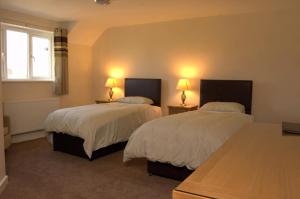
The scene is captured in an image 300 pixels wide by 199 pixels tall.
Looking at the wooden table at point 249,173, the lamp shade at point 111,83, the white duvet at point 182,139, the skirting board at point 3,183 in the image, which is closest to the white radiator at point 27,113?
the lamp shade at point 111,83

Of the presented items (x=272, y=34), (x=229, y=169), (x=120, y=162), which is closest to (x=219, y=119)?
(x=120, y=162)

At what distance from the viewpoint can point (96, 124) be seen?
Answer: 3.76 m

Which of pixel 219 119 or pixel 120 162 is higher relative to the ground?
pixel 219 119

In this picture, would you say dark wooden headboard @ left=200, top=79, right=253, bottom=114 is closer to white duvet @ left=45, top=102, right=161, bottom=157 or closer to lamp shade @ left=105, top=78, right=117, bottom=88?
white duvet @ left=45, top=102, right=161, bottom=157

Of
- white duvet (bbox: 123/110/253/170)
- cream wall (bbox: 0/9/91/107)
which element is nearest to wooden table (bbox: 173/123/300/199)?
white duvet (bbox: 123/110/253/170)

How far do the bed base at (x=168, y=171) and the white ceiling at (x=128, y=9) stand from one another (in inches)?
93.5

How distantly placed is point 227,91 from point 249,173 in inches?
151

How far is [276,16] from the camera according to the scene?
4320 mm

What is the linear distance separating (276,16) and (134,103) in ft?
9.45

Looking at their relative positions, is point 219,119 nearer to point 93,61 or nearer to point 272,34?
point 272,34

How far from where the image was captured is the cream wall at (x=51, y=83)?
4672 mm

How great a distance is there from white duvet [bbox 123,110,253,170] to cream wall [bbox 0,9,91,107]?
2.70 metres

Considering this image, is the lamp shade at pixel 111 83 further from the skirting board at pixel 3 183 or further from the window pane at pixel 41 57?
the skirting board at pixel 3 183

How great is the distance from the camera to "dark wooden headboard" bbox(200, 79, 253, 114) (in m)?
4.49
